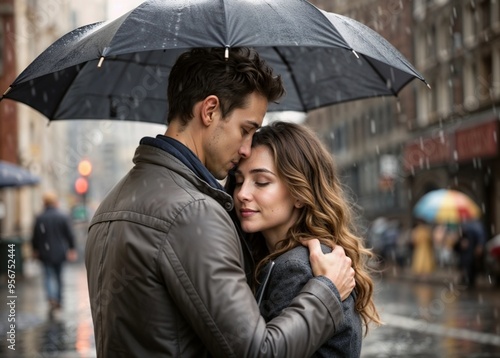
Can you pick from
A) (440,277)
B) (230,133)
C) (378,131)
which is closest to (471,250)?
(440,277)

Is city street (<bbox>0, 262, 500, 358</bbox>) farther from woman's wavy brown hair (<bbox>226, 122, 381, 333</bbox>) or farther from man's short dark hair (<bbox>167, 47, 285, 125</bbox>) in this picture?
man's short dark hair (<bbox>167, 47, 285, 125</bbox>)

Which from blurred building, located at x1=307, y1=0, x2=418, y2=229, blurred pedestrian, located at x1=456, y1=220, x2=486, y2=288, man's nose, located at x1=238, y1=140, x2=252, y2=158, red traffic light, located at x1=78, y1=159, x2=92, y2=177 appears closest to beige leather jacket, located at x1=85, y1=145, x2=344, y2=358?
man's nose, located at x1=238, y1=140, x2=252, y2=158

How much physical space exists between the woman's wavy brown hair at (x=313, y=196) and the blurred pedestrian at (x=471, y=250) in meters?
20.1

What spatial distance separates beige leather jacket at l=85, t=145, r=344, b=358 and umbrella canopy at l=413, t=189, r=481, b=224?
76.5ft

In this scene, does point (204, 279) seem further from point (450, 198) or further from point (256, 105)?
point (450, 198)

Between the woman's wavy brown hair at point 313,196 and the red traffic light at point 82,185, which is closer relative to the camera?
the woman's wavy brown hair at point 313,196

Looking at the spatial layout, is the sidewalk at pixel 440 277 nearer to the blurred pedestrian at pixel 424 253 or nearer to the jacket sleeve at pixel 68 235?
the blurred pedestrian at pixel 424 253

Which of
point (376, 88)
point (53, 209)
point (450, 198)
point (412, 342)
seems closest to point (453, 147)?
point (450, 198)

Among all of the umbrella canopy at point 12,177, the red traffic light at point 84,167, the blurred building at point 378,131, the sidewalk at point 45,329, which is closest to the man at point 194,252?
the sidewalk at point 45,329

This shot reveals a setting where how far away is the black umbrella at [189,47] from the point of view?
342 centimetres

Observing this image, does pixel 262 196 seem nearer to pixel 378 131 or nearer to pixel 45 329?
pixel 45 329

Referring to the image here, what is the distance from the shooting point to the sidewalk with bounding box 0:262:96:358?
10422 mm

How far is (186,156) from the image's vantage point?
3180mm

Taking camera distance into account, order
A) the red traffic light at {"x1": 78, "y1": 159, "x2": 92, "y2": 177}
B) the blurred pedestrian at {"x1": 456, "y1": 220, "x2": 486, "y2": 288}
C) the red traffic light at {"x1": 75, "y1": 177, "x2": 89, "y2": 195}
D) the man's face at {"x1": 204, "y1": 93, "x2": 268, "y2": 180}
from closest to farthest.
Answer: the man's face at {"x1": 204, "y1": 93, "x2": 268, "y2": 180} → the blurred pedestrian at {"x1": 456, "y1": 220, "x2": 486, "y2": 288} → the red traffic light at {"x1": 78, "y1": 159, "x2": 92, "y2": 177} → the red traffic light at {"x1": 75, "y1": 177, "x2": 89, "y2": 195}
